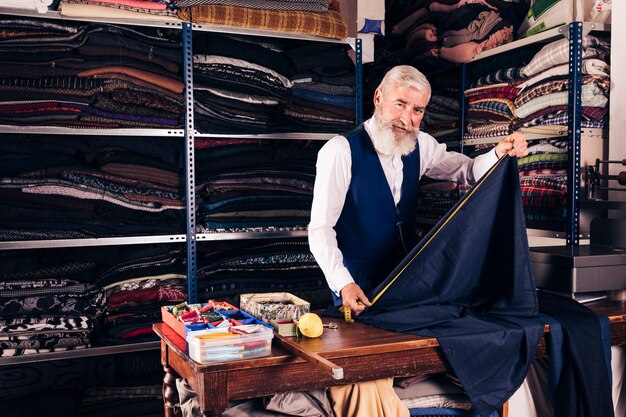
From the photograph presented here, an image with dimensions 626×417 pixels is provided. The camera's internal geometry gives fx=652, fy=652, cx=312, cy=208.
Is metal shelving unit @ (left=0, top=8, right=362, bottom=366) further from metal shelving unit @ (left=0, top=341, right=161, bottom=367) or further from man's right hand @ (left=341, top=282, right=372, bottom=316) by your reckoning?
man's right hand @ (left=341, top=282, right=372, bottom=316)

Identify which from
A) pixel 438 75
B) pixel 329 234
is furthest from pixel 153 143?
pixel 438 75

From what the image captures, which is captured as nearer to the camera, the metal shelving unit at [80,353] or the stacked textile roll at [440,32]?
the metal shelving unit at [80,353]

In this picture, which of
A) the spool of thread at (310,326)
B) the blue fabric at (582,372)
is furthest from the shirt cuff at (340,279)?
the blue fabric at (582,372)

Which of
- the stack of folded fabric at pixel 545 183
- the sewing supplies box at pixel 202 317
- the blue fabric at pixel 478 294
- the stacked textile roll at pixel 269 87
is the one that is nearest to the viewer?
the sewing supplies box at pixel 202 317

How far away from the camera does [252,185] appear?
3309 mm

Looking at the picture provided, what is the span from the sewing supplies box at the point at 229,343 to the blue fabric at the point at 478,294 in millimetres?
479

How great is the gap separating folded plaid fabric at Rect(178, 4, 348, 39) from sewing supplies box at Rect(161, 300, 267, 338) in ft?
5.12

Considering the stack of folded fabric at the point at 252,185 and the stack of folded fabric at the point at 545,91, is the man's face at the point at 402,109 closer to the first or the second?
the stack of folded fabric at the point at 545,91

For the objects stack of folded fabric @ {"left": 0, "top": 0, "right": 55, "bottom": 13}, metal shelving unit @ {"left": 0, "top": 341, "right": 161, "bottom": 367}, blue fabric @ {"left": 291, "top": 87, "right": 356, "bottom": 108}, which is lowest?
metal shelving unit @ {"left": 0, "top": 341, "right": 161, "bottom": 367}

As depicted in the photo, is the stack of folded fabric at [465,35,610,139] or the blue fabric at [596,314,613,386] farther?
the stack of folded fabric at [465,35,610,139]

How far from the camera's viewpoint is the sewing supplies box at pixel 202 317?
6.11 feet

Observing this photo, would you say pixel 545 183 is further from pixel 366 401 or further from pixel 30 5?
pixel 30 5

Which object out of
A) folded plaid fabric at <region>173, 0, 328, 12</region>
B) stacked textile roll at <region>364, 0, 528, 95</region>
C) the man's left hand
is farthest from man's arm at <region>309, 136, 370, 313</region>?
stacked textile roll at <region>364, 0, 528, 95</region>

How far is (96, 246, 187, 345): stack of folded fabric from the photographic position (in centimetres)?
308
